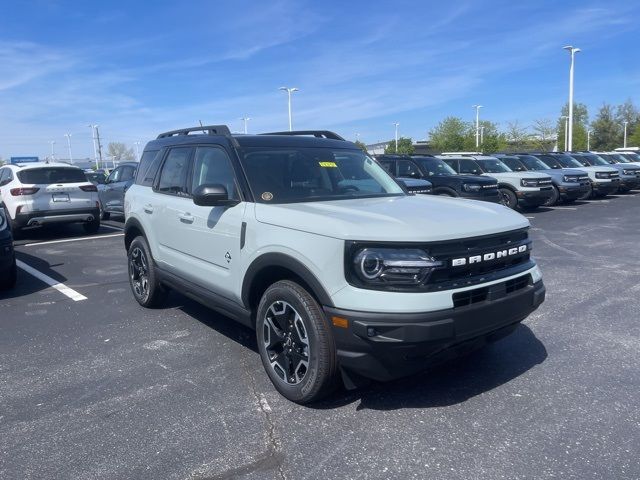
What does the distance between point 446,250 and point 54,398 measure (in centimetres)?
302

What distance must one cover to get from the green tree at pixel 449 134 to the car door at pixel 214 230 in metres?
63.6

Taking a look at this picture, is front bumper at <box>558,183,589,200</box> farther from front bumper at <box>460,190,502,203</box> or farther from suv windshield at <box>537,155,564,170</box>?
front bumper at <box>460,190,502,203</box>

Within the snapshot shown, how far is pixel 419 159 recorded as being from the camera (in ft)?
50.7

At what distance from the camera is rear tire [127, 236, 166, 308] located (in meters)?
5.93

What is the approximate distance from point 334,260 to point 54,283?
5.98 metres

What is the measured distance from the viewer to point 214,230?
452cm

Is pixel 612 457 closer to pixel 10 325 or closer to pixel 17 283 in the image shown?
pixel 10 325

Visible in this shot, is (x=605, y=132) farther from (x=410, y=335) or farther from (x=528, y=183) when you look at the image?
(x=410, y=335)

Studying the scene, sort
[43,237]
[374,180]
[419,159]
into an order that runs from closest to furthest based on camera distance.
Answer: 1. [374,180]
2. [43,237]
3. [419,159]

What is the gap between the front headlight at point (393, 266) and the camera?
127 inches

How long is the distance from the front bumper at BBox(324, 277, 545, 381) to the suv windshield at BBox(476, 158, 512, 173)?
1443 centimetres

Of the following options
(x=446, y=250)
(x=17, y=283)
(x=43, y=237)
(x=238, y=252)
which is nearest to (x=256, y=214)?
(x=238, y=252)

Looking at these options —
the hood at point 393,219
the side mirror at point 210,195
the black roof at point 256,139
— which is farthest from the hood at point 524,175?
the side mirror at point 210,195

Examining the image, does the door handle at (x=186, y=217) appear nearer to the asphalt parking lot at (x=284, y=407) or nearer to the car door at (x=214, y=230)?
the car door at (x=214, y=230)
